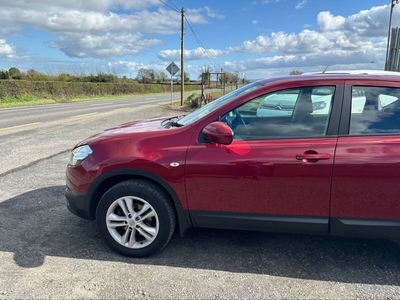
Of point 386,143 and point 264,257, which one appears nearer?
point 386,143

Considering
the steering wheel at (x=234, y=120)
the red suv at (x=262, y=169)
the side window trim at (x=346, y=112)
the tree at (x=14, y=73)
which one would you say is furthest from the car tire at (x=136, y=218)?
the tree at (x=14, y=73)

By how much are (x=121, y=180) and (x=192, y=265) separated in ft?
3.48

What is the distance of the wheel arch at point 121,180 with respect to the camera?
297 centimetres

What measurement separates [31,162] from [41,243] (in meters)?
3.72

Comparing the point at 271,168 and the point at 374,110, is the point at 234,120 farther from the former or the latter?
the point at 374,110

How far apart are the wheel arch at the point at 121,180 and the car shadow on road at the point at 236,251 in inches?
13.2

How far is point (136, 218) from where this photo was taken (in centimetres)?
305

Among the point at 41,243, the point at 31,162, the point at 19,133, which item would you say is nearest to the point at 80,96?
the point at 19,133

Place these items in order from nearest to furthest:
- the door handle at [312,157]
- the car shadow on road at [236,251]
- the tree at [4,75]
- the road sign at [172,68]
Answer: the door handle at [312,157] → the car shadow on road at [236,251] → the road sign at [172,68] → the tree at [4,75]

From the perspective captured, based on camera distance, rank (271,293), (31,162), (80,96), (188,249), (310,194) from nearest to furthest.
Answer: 1. (271,293)
2. (310,194)
3. (188,249)
4. (31,162)
5. (80,96)

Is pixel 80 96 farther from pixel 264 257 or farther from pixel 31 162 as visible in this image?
pixel 264 257

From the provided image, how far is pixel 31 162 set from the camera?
6.48m

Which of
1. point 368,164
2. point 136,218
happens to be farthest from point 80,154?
point 368,164

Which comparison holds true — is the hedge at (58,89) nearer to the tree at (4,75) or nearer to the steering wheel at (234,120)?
the tree at (4,75)
